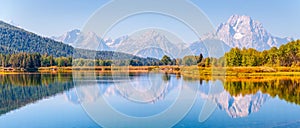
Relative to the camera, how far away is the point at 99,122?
16.0 metres

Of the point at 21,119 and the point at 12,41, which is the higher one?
the point at 12,41

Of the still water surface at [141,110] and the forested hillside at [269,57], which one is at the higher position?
the forested hillside at [269,57]

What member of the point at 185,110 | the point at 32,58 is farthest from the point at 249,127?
the point at 32,58

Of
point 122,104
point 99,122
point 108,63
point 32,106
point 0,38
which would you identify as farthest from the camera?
point 0,38

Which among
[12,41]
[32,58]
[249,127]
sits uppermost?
[12,41]

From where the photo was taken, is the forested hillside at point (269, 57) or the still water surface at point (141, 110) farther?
the forested hillside at point (269, 57)

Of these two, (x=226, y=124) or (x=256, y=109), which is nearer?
(x=226, y=124)

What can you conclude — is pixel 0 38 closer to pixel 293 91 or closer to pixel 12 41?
pixel 12 41

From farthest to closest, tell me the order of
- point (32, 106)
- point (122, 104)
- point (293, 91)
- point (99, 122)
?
point (293, 91) < point (32, 106) < point (122, 104) < point (99, 122)

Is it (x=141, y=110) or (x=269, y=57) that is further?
(x=269, y=57)

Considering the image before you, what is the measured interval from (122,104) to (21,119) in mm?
5325

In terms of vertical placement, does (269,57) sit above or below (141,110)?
above

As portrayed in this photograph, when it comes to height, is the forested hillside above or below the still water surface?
above

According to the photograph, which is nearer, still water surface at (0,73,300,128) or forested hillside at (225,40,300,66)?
still water surface at (0,73,300,128)
